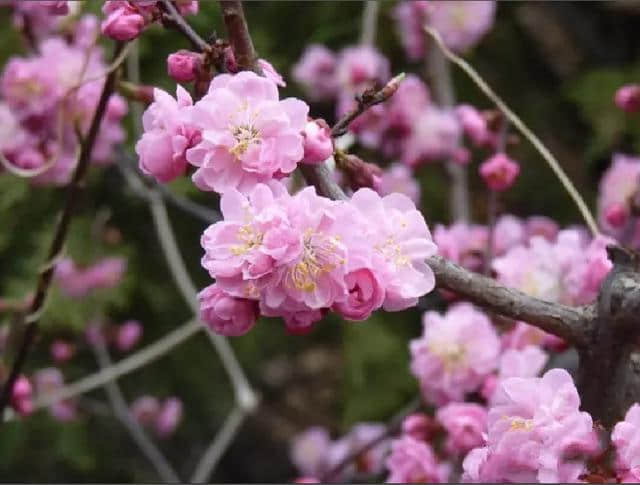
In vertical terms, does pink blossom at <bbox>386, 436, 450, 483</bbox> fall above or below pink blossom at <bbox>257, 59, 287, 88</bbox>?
below

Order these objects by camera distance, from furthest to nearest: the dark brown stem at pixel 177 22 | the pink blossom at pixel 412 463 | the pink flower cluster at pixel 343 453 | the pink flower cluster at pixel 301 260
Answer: the pink flower cluster at pixel 343 453, the pink blossom at pixel 412 463, the dark brown stem at pixel 177 22, the pink flower cluster at pixel 301 260

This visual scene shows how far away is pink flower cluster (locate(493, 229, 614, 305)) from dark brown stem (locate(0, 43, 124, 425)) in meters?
0.43

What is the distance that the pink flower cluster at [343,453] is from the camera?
1.37m

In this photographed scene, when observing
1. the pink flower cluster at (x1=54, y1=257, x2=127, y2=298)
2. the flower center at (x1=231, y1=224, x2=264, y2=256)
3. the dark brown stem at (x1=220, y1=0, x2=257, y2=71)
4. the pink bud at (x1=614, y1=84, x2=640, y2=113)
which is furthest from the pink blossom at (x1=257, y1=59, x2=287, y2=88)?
the pink flower cluster at (x1=54, y1=257, x2=127, y2=298)

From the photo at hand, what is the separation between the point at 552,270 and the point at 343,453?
0.78 meters

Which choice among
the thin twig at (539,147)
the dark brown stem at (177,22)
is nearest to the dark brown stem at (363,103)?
the dark brown stem at (177,22)

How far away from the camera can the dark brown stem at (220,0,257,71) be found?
23.0 inches

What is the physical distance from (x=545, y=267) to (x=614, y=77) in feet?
3.20

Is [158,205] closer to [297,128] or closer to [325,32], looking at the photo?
[325,32]

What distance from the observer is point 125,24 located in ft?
2.16

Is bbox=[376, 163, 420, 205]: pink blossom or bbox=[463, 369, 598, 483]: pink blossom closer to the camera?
bbox=[463, 369, 598, 483]: pink blossom

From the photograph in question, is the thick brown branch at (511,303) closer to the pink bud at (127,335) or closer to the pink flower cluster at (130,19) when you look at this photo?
the pink flower cluster at (130,19)

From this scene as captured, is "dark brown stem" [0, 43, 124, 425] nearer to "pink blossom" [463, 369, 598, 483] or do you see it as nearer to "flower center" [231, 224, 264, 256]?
"flower center" [231, 224, 264, 256]

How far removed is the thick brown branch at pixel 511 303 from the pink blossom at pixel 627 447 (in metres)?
0.09
